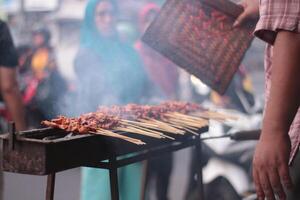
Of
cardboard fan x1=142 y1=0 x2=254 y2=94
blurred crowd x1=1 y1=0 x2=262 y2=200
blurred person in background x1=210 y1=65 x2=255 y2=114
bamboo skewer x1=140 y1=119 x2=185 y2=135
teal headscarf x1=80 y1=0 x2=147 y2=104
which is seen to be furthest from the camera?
blurred person in background x1=210 y1=65 x2=255 y2=114

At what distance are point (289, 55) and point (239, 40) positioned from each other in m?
1.80

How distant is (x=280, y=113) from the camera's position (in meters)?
2.05

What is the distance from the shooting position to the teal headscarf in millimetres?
5227

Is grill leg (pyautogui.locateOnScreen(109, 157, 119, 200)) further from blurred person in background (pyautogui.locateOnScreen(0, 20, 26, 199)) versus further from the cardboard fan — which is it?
blurred person in background (pyautogui.locateOnScreen(0, 20, 26, 199))

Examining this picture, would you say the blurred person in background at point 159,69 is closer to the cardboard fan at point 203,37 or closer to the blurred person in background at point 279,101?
the cardboard fan at point 203,37

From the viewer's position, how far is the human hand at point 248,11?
355 centimetres

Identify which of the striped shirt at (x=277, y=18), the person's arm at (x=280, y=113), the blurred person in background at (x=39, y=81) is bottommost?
the blurred person in background at (x=39, y=81)

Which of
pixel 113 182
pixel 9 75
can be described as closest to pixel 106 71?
pixel 9 75

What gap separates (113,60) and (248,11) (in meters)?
1.96

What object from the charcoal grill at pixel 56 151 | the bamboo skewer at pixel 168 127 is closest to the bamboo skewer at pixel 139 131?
the charcoal grill at pixel 56 151

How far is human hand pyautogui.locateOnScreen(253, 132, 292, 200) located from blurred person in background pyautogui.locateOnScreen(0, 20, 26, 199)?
12.4 feet

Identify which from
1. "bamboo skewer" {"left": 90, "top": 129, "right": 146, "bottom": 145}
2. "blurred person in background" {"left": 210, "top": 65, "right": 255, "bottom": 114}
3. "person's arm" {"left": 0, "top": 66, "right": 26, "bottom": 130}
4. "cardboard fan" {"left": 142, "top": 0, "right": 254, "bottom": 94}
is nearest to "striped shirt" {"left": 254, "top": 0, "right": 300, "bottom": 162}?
"bamboo skewer" {"left": 90, "top": 129, "right": 146, "bottom": 145}

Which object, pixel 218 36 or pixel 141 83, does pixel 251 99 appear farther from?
pixel 218 36

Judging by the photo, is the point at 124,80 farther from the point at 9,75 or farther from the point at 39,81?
the point at 39,81
